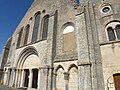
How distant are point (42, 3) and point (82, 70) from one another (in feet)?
36.4

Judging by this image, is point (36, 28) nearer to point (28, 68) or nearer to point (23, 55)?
point (23, 55)

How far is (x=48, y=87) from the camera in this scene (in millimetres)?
9461

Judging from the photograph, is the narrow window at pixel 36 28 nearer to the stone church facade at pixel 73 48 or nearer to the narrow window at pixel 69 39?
the stone church facade at pixel 73 48

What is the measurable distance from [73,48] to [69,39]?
111 cm

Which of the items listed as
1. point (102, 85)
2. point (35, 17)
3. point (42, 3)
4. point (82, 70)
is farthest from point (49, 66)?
point (42, 3)

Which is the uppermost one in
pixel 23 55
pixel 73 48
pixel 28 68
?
pixel 73 48

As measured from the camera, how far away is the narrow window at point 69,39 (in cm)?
1017

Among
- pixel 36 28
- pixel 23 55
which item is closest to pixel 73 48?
pixel 36 28

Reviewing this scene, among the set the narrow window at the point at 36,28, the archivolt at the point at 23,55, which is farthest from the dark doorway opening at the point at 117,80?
the narrow window at the point at 36,28

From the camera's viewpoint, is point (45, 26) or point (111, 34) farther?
point (45, 26)

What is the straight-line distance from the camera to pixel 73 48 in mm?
9922

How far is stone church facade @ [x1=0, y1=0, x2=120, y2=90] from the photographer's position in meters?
7.50

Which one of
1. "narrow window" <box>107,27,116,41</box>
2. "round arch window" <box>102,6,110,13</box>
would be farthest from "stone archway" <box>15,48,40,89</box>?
"round arch window" <box>102,6,110,13</box>

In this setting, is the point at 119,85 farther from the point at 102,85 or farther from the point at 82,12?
the point at 82,12
